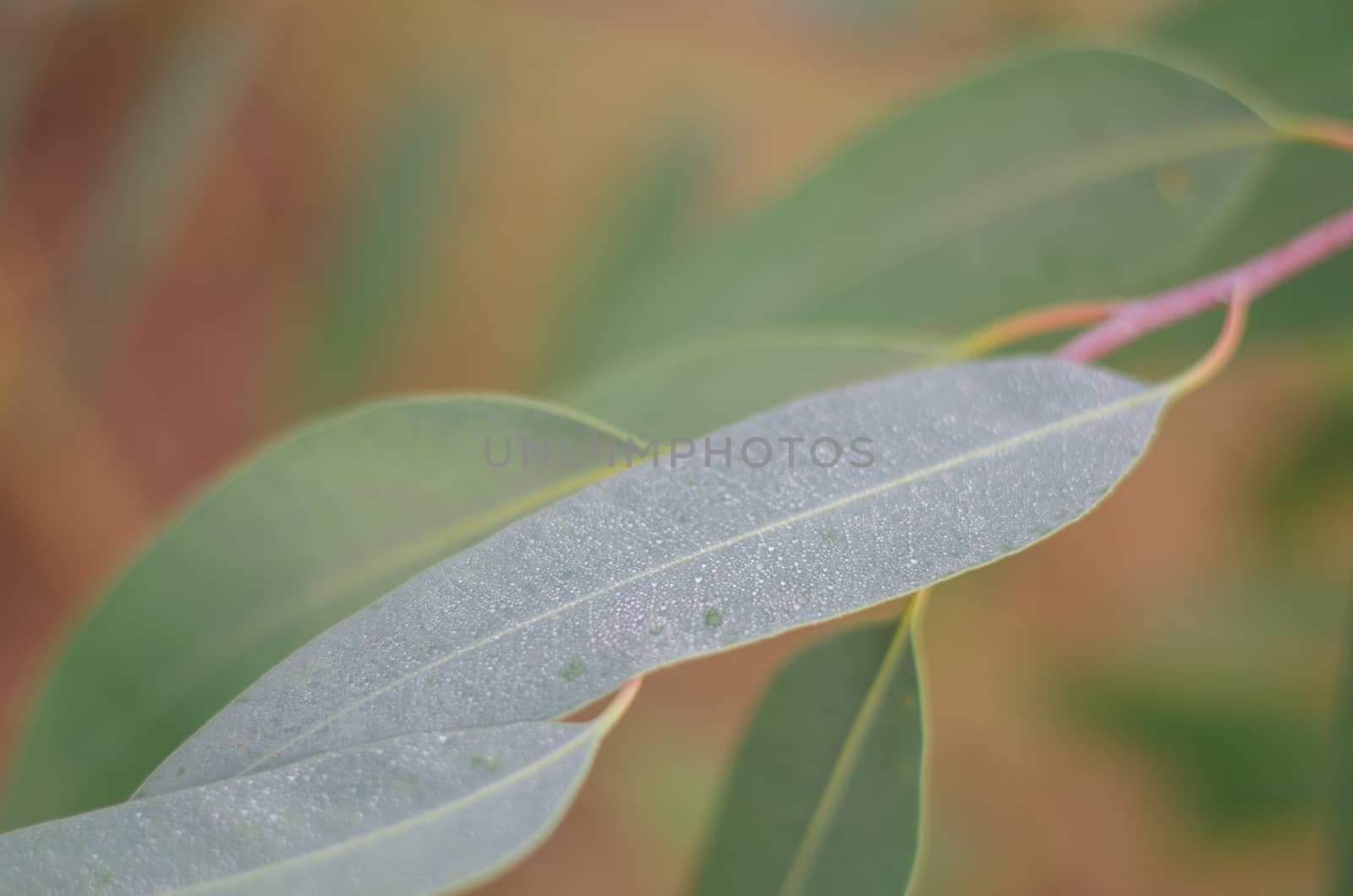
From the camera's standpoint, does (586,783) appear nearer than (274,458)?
No

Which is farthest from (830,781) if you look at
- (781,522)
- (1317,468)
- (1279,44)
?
(1317,468)

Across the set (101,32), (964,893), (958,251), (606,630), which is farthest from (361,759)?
(101,32)

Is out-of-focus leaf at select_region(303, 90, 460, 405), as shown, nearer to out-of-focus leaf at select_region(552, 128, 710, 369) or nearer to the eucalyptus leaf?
out-of-focus leaf at select_region(552, 128, 710, 369)

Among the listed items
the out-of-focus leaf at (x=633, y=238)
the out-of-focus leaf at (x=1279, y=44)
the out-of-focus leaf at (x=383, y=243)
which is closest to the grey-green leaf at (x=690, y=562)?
the out-of-focus leaf at (x=1279, y=44)

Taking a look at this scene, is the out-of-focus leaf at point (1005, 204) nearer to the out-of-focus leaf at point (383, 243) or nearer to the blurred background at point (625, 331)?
the blurred background at point (625, 331)

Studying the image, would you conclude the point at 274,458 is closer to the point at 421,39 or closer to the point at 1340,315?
the point at 1340,315

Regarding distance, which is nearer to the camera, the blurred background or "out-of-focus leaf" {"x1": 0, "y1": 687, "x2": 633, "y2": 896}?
"out-of-focus leaf" {"x1": 0, "y1": 687, "x2": 633, "y2": 896}

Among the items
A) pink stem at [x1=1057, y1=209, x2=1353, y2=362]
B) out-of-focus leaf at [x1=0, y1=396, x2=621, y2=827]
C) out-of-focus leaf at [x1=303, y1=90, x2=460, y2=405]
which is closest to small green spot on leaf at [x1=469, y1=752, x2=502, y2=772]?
out-of-focus leaf at [x1=0, y1=396, x2=621, y2=827]
